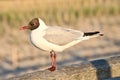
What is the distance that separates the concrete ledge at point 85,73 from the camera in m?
4.53

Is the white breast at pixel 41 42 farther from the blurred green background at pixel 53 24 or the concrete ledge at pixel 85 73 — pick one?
the blurred green background at pixel 53 24

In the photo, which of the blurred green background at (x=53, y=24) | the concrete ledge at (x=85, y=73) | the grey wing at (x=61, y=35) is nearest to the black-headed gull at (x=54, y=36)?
the grey wing at (x=61, y=35)

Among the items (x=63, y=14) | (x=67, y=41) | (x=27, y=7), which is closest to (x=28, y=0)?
(x=27, y=7)

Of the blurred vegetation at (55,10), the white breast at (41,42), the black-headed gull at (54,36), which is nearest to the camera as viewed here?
the white breast at (41,42)

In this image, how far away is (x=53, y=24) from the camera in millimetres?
15281

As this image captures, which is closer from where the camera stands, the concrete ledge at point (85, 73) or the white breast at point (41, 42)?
the concrete ledge at point (85, 73)

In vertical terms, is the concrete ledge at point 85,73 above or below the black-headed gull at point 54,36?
below

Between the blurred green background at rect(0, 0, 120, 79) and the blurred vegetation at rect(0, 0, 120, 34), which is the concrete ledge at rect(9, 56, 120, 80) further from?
the blurred vegetation at rect(0, 0, 120, 34)

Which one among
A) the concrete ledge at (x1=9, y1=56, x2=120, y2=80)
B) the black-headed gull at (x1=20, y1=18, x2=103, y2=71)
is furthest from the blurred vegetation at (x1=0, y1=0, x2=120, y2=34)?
the concrete ledge at (x1=9, y1=56, x2=120, y2=80)

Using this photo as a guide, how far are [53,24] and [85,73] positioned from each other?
10736mm

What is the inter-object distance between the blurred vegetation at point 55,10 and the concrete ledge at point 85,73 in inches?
401

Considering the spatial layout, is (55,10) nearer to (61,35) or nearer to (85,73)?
(61,35)

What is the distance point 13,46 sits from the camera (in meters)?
13.0

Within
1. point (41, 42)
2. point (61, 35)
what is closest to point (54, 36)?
point (61, 35)
